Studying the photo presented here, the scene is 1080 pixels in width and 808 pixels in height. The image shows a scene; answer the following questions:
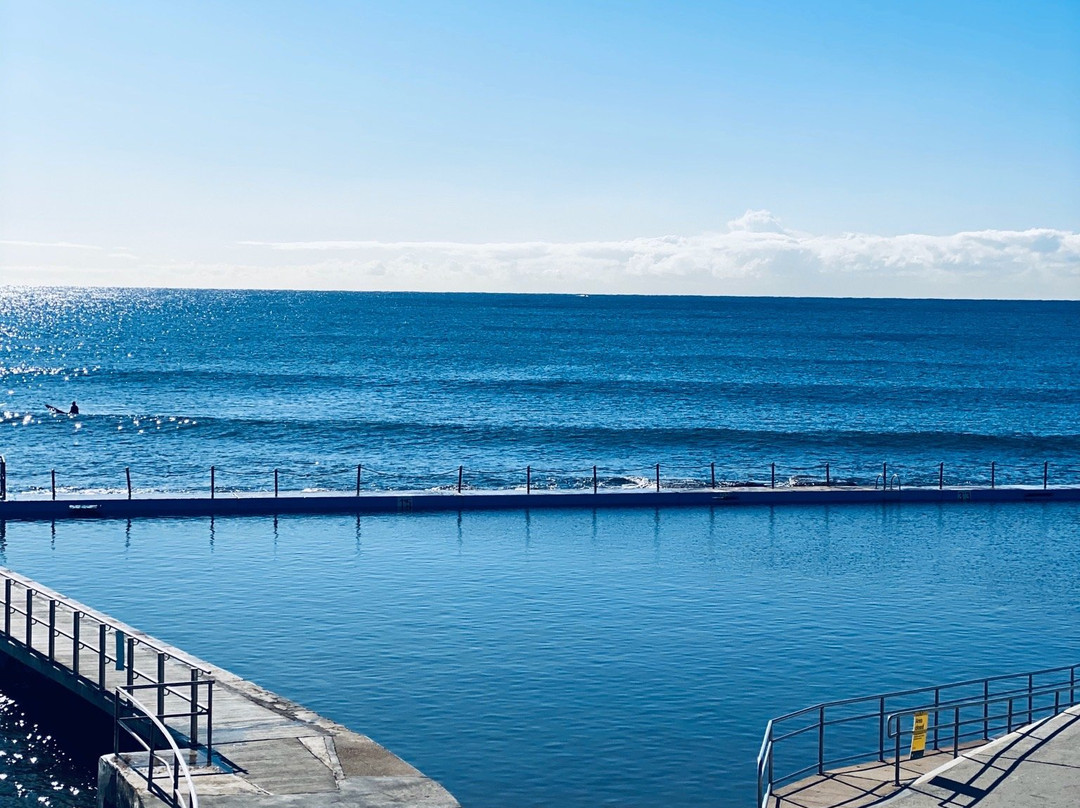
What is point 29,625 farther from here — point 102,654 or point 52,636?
point 102,654

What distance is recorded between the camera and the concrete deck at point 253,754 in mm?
16938

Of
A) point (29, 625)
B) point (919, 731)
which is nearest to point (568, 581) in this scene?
point (29, 625)

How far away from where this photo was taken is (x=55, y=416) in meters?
86.6

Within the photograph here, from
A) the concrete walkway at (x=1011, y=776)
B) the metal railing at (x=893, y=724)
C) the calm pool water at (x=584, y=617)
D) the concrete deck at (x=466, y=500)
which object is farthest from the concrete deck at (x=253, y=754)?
the concrete deck at (x=466, y=500)

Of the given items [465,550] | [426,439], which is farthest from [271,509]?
[426,439]

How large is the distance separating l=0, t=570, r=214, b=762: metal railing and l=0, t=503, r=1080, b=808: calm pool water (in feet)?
7.94

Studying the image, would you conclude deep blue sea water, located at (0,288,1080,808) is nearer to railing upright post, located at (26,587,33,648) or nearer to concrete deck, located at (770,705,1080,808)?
concrete deck, located at (770,705,1080,808)

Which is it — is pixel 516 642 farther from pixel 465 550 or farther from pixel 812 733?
pixel 465 550

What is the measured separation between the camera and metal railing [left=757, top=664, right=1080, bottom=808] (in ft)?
64.7

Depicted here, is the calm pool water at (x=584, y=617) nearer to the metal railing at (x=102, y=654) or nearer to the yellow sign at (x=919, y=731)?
the metal railing at (x=102, y=654)

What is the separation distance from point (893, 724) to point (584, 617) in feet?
29.4

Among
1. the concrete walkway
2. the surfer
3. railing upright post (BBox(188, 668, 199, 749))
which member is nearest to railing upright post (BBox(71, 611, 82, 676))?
railing upright post (BBox(188, 668, 199, 749))

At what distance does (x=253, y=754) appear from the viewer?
18.5 meters

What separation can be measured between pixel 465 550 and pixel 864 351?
138m
